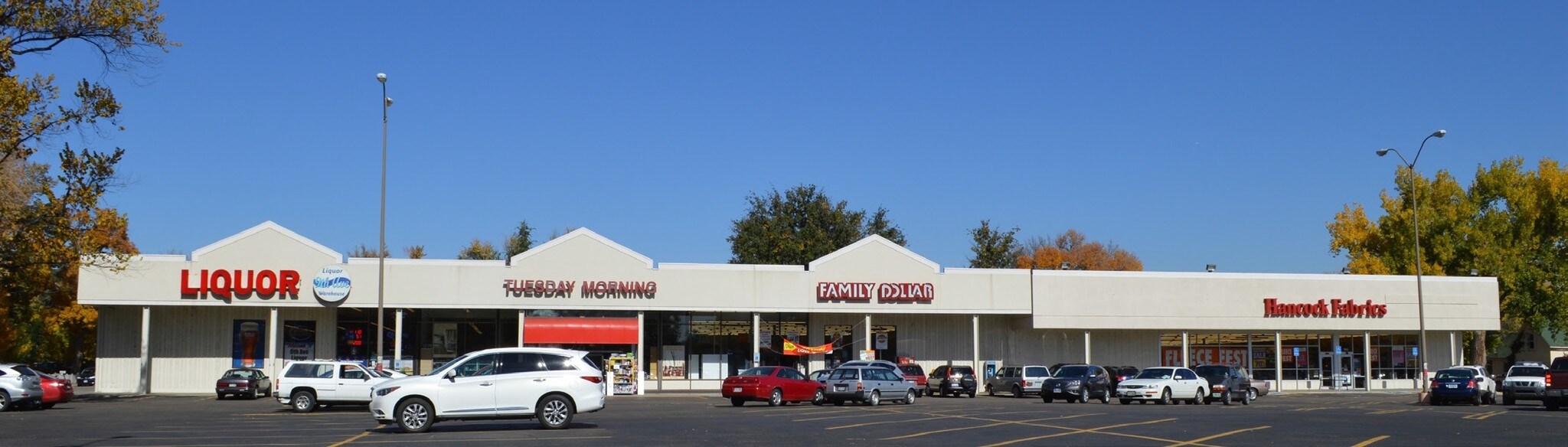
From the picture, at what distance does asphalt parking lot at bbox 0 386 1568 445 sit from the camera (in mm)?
20531

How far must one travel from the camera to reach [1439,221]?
227ft

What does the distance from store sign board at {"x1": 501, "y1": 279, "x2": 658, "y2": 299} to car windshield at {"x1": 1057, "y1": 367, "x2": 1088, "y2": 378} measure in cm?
1556

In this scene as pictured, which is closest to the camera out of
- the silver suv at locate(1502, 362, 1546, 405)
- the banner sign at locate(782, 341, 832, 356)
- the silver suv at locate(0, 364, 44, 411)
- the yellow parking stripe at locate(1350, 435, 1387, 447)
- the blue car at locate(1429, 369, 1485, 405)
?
the yellow parking stripe at locate(1350, 435, 1387, 447)

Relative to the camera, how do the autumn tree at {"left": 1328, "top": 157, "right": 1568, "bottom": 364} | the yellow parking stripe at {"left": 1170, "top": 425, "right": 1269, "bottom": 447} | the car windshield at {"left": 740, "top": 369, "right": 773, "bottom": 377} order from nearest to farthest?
the yellow parking stripe at {"left": 1170, "top": 425, "right": 1269, "bottom": 447} → the car windshield at {"left": 740, "top": 369, "right": 773, "bottom": 377} → the autumn tree at {"left": 1328, "top": 157, "right": 1568, "bottom": 364}

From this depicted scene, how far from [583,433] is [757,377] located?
540 inches

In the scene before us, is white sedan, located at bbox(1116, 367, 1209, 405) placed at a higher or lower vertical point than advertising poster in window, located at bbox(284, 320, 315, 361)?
lower

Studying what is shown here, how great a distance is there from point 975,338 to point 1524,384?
1925cm

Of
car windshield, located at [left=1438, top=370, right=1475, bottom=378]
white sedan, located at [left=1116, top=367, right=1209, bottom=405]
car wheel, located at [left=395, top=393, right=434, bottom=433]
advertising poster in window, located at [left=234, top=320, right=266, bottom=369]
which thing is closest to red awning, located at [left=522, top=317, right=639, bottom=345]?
advertising poster in window, located at [left=234, top=320, right=266, bottom=369]

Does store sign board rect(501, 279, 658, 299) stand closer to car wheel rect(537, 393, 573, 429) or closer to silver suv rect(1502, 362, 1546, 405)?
car wheel rect(537, 393, 573, 429)

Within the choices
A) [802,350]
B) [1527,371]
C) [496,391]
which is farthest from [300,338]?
[1527,371]

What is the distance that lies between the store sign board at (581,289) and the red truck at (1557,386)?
2920 cm

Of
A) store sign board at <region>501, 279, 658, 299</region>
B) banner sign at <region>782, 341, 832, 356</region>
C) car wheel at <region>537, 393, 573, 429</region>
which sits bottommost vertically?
car wheel at <region>537, 393, 573, 429</region>

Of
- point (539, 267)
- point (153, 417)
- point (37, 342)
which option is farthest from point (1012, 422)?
point (37, 342)

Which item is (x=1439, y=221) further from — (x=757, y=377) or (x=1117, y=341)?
(x=757, y=377)
